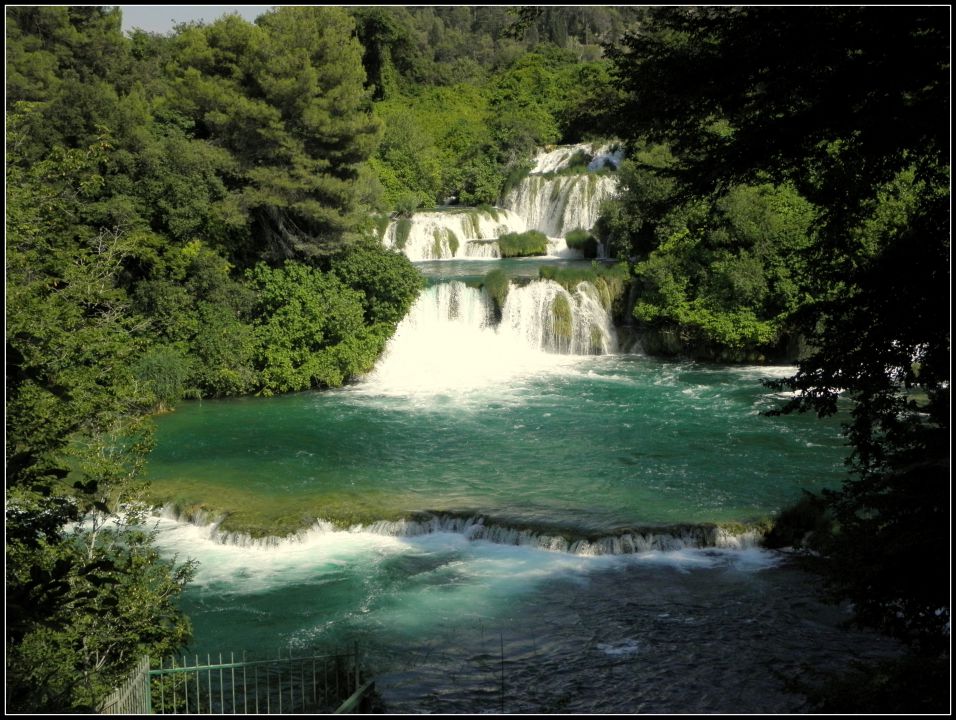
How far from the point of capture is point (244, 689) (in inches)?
299

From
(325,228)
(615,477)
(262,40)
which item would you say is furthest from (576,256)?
(615,477)

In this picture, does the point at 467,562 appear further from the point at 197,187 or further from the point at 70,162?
the point at 197,187

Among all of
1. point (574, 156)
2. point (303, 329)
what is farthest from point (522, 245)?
point (303, 329)

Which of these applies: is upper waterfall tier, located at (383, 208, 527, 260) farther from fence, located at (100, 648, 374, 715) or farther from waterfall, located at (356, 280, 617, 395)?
fence, located at (100, 648, 374, 715)

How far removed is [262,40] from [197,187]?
420 centimetres

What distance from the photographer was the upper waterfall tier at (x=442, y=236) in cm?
3206

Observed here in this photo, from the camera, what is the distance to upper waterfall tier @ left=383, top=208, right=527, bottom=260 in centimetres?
3206

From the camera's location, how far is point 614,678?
8953 millimetres

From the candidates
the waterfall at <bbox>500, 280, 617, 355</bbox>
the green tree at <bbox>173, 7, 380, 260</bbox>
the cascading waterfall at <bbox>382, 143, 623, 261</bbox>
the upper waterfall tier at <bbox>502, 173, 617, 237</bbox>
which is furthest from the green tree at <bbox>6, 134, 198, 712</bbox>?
the upper waterfall tier at <bbox>502, 173, 617, 237</bbox>

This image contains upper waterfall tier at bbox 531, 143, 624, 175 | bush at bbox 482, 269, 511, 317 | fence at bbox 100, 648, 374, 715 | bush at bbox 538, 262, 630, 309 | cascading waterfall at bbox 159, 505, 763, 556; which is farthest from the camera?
upper waterfall tier at bbox 531, 143, 624, 175

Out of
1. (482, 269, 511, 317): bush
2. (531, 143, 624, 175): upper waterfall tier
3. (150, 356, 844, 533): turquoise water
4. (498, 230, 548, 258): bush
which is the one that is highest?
(531, 143, 624, 175): upper waterfall tier

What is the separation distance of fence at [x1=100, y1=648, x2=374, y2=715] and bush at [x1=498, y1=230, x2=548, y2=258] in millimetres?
23607

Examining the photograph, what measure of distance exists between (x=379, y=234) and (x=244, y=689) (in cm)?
2515

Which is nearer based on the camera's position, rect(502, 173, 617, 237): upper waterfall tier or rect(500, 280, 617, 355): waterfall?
rect(500, 280, 617, 355): waterfall
